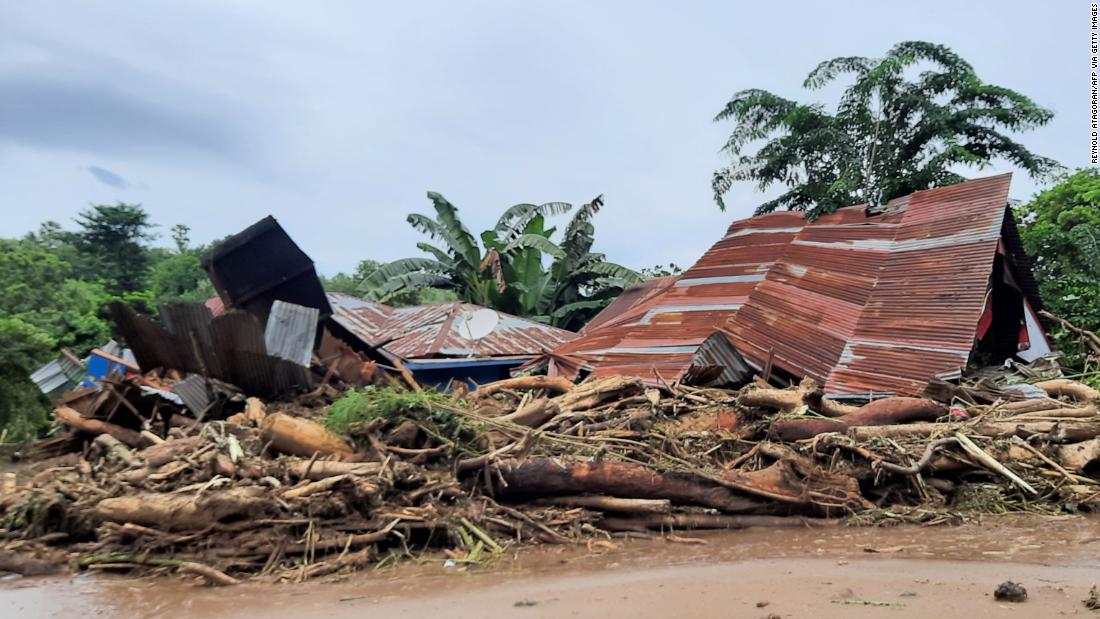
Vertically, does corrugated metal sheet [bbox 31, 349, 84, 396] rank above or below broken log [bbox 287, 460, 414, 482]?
above

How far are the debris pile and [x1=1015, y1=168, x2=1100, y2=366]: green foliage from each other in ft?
25.2

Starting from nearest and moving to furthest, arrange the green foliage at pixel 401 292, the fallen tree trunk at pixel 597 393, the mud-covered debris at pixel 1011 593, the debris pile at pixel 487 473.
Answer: the mud-covered debris at pixel 1011 593 → the debris pile at pixel 487 473 → the fallen tree trunk at pixel 597 393 → the green foliage at pixel 401 292

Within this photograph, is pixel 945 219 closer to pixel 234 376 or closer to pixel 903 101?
pixel 903 101

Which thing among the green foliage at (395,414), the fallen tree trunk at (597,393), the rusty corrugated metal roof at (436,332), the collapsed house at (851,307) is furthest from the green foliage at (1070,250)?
the green foliage at (395,414)

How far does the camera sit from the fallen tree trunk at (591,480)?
6.09 metres

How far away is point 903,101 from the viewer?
17062 millimetres

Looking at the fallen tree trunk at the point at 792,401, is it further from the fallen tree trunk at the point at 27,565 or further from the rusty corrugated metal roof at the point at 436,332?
the rusty corrugated metal roof at the point at 436,332

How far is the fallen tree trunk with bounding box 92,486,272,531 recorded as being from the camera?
5.26m

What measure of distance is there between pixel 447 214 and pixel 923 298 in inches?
508

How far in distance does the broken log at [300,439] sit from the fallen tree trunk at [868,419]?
3.99 m

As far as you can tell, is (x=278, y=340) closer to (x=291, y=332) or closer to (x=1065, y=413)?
(x=291, y=332)

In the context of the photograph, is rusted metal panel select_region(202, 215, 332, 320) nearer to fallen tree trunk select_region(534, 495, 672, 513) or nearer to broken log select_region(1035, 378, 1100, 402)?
fallen tree trunk select_region(534, 495, 672, 513)

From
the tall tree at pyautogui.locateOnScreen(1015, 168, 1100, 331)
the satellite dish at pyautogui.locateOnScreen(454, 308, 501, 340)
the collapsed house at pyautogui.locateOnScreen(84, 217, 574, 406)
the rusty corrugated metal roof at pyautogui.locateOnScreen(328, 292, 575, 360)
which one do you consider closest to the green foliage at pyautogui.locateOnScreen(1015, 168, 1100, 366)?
the tall tree at pyautogui.locateOnScreen(1015, 168, 1100, 331)

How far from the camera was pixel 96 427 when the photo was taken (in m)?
7.55
